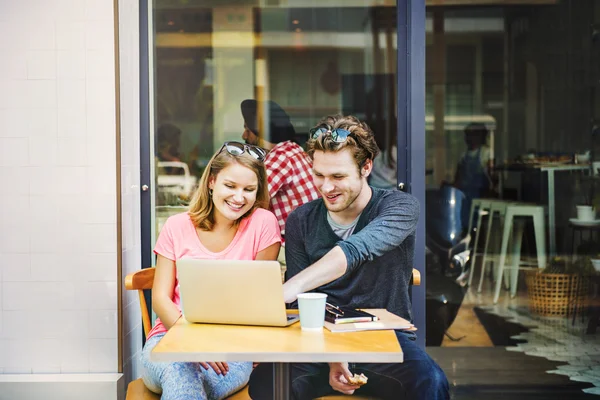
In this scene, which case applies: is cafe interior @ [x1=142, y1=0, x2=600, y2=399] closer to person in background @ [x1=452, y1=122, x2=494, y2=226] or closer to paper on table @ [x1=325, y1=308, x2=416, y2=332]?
person in background @ [x1=452, y1=122, x2=494, y2=226]

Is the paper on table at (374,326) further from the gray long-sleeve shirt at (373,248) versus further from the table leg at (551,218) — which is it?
the table leg at (551,218)

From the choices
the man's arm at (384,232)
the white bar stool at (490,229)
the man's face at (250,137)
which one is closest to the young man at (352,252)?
the man's arm at (384,232)

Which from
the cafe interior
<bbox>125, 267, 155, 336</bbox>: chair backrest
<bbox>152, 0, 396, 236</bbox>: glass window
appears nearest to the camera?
<bbox>125, 267, 155, 336</bbox>: chair backrest

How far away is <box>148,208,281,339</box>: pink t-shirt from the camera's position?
9.82ft

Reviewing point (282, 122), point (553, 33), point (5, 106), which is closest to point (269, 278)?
point (5, 106)

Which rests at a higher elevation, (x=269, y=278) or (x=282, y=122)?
(x=282, y=122)

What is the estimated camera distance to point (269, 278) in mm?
2256

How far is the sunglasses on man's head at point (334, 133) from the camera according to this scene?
2.87m

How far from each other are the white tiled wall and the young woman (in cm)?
69

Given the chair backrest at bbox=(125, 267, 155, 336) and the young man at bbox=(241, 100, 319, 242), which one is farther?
the young man at bbox=(241, 100, 319, 242)

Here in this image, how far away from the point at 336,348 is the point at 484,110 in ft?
19.6

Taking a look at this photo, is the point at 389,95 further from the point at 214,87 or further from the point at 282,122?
the point at 214,87

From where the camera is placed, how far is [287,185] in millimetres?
4301

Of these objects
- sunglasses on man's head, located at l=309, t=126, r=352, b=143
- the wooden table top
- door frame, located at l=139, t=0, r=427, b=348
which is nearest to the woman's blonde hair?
sunglasses on man's head, located at l=309, t=126, r=352, b=143
